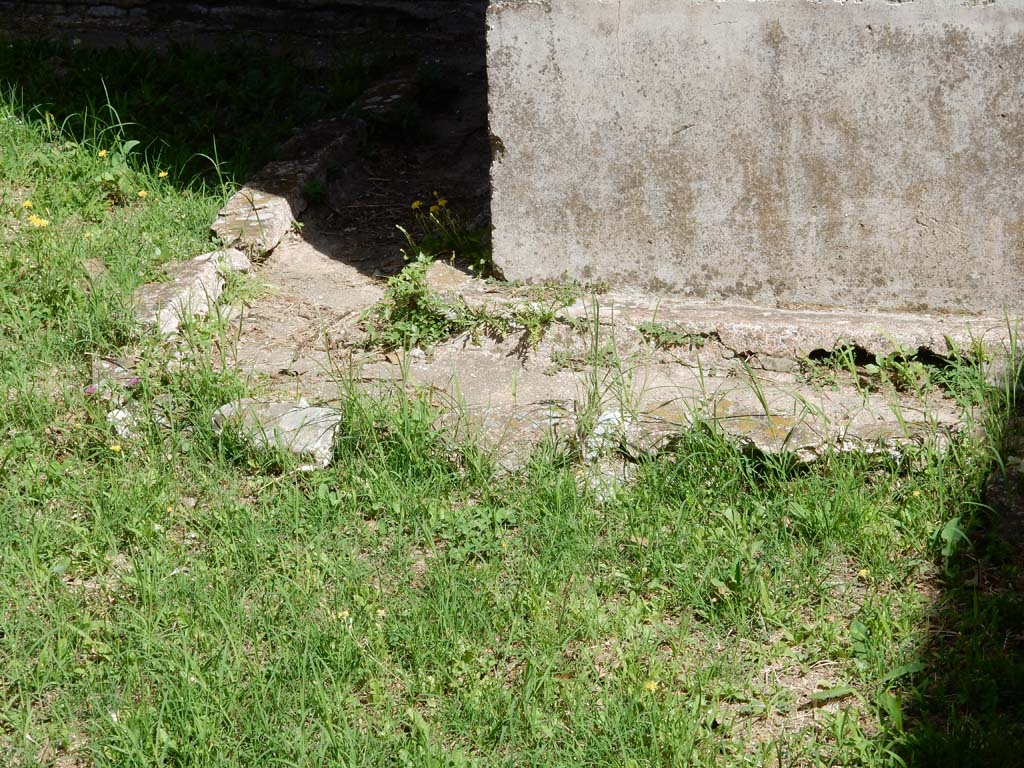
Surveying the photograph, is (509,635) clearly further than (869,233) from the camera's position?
No

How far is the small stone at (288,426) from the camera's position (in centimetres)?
359

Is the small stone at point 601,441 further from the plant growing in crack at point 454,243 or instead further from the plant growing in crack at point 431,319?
the plant growing in crack at point 454,243

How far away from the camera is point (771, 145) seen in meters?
Answer: 3.94

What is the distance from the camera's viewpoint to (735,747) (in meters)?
2.59

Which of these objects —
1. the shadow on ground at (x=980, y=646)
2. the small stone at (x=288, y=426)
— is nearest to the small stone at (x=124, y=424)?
the small stone at (x=288, y=426)

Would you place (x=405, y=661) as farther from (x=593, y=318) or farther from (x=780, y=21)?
(x=780, y=21)

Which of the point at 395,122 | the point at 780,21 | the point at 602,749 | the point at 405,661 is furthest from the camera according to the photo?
the point at 395,122

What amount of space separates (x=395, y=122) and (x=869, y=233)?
2.96 m

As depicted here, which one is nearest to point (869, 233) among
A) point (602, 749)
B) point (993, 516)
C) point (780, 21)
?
point (780, 21)

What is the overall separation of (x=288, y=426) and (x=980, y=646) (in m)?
2.15

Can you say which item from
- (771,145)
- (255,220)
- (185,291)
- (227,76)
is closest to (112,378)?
A: (185,291)

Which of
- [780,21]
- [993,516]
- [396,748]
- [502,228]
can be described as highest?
[780,21]

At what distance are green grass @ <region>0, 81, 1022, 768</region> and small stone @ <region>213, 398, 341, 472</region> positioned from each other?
0.18 ft

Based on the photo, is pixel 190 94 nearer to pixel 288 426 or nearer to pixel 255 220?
pixel 255 220
